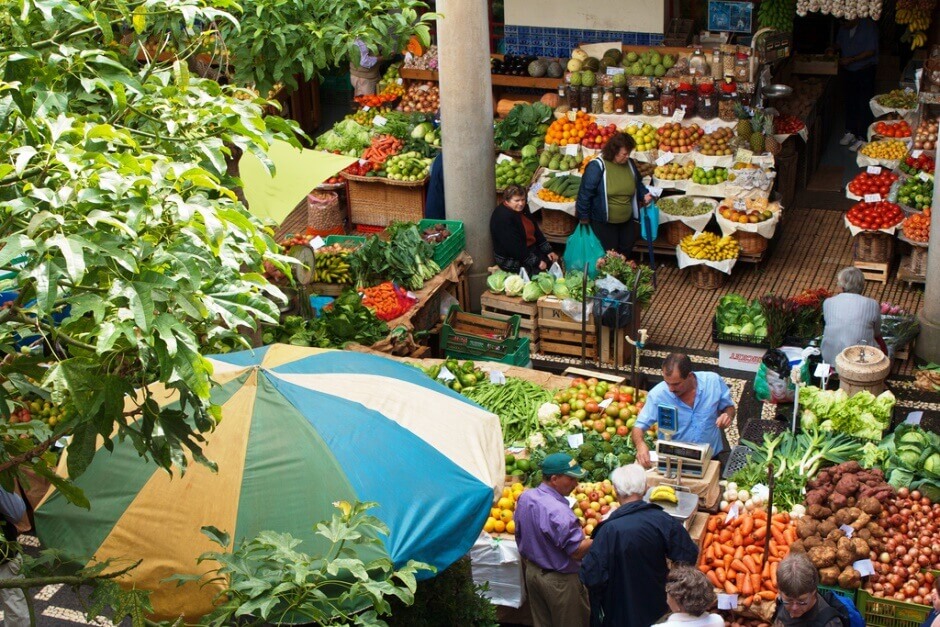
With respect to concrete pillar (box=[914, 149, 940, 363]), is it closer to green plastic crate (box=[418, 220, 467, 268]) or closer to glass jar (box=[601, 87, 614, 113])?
glass jar (box=[601, 87, 614, 113])

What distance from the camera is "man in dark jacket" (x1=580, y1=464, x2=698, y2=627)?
585 cm

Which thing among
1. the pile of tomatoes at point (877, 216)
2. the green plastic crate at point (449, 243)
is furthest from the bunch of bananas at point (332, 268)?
the pile of tomatoes at point (877, 216)

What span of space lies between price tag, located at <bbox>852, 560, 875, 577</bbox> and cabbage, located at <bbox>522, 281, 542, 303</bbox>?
420 cm

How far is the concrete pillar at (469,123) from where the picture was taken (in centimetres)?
997

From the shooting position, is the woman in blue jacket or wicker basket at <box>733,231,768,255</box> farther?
wicker basket at <box>733,231,768,255</box>

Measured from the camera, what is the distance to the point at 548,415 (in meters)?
7.88

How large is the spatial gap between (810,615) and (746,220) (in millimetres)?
6084

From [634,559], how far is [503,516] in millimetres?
1207

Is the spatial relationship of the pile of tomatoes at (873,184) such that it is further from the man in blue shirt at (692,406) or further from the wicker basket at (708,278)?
the man in blue shirt at (692,406)

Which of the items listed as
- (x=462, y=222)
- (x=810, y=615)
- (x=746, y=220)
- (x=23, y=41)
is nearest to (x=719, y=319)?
(x=746, y=220)

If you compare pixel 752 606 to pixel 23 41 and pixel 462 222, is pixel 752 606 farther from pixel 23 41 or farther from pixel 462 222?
pixel 462 222

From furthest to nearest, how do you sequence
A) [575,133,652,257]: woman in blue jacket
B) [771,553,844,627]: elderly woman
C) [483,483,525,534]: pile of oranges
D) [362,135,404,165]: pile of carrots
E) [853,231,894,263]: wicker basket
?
1. [362,135,404,165]: pile of carrots
2. [853,231,894,263]: wicker basket
3. [575,133,652,257]: woman in blue jacket
4. [483,483,525,534]: pile of oranges
5. [771,553,844,627]: elderly woman

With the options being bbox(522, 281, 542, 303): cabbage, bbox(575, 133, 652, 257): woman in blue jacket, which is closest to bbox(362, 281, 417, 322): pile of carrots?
bbox(522, 281, 542, 303): cabbage

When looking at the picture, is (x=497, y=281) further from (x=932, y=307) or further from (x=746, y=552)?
(x=746, y=552)
